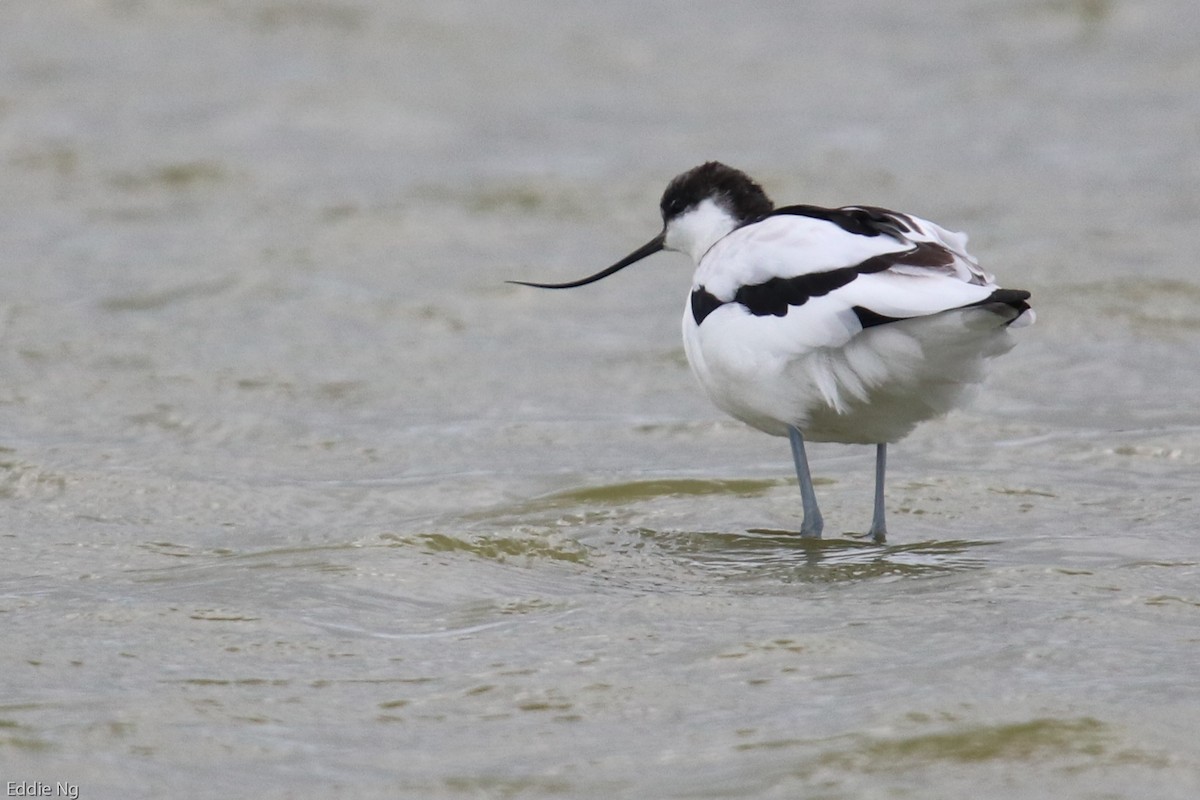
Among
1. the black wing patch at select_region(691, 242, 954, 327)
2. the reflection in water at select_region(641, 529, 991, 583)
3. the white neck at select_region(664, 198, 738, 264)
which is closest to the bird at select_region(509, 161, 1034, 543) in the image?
the black wing patch at select_region(691, 242, 954, 327)

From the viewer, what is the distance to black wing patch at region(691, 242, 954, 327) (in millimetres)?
5645

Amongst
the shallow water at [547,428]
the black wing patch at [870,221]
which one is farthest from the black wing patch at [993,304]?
the shallow water at [547,428]

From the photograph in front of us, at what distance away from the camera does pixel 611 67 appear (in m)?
16.9

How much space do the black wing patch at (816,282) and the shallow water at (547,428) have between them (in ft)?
2.99

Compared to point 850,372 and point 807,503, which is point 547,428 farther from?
point 850,372

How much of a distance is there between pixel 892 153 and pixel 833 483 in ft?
24.7

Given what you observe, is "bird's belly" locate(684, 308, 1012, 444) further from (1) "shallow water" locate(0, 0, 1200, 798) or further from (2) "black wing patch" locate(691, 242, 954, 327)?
(1) "shallow water" locate(0, 0, 1200, 798)

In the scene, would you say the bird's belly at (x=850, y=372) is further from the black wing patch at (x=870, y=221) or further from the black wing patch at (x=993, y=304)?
the black wing patch at (x=870, y=221)

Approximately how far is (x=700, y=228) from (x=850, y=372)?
1.33m

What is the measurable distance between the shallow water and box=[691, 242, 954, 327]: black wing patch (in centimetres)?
91

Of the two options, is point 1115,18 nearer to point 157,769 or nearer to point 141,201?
point 141,201

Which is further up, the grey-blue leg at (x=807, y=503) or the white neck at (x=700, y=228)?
the white neck at (x=700, y=228)

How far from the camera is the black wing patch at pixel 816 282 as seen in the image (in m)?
5.64

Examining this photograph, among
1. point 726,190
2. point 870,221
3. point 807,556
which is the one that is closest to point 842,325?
point 870,221
